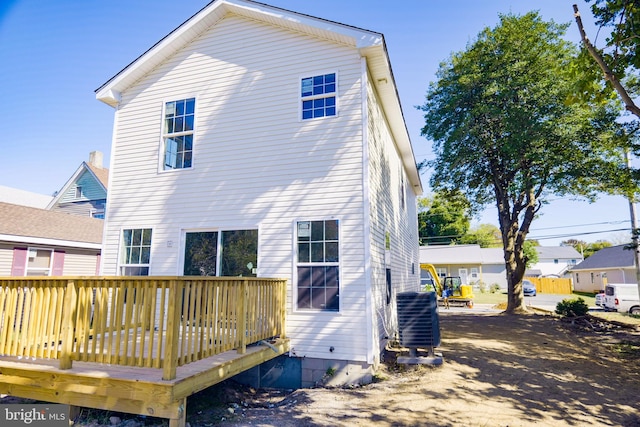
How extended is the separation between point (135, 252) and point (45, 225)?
25.8 feet

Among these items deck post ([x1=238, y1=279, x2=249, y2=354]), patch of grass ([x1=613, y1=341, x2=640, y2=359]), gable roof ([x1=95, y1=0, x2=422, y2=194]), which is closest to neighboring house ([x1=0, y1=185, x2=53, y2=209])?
gable roof ([x1=95, y1=0, x2=422, y2=194])

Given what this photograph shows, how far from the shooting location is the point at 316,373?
657 cm

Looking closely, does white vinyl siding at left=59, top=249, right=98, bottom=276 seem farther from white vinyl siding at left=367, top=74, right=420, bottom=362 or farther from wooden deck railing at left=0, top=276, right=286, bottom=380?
white vinyl siding at left=367, top=74, right=420, bottom=362

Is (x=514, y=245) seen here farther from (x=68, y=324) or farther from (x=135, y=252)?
(x=68, y=324)

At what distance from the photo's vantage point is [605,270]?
32281 millimetres

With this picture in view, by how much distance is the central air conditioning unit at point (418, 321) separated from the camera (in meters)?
6.81

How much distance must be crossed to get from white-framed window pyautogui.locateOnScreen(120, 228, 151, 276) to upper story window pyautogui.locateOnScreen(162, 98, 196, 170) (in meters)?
1.74

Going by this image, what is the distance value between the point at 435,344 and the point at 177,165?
708 centimetres

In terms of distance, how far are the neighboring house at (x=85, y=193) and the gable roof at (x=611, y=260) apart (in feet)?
122

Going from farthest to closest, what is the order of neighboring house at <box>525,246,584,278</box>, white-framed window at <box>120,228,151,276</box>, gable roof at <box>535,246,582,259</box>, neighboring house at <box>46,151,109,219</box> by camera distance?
gable roof at <box>535,246,582,259</box> < neighboring house at <box>525,246,584,278</box> < neighboring house at <box>46,151,109,219</box> < white-framed window at <box>120,228,151,276</box>

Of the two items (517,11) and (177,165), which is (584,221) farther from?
(177,165)

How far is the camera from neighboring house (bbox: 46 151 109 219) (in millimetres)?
19750

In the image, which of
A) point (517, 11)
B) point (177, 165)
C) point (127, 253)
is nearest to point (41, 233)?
point (127, 253)

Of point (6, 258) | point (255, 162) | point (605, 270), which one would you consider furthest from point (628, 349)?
point (605, 270)
